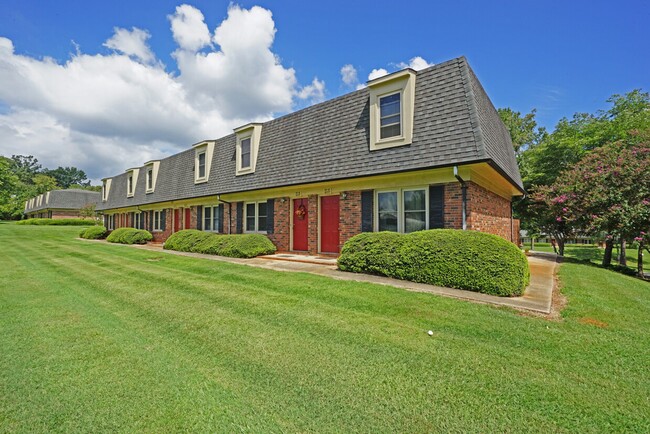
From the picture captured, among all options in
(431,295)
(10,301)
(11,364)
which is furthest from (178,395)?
(10,301)

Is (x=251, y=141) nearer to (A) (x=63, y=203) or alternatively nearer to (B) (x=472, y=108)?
(B) (x=472, y=108)

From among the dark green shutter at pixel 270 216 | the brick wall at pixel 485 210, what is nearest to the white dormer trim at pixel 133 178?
the dark green shutter at pixel 270 216

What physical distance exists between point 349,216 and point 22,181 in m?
106

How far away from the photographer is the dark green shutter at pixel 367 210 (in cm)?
966

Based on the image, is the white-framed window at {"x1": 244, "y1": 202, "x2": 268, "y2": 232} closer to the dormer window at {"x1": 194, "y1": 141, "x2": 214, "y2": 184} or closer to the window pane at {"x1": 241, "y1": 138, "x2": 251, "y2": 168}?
the window pane at {"x1": 241, "y1": 138, "x2": 251, "y2": 168}

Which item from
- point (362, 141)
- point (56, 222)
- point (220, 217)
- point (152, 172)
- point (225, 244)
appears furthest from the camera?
point (56, 222)

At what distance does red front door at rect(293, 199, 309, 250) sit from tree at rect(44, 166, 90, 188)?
121337mm

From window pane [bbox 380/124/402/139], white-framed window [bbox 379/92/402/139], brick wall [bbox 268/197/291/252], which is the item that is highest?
white-framed window [bbox 379/92/402/139]

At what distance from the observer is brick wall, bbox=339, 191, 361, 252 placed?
10047mm

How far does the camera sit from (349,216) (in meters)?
10.3

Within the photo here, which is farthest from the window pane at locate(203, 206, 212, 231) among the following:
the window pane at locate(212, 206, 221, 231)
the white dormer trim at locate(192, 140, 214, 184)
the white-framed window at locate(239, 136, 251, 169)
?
the white-framed window at locate(239, 136, 251, 169)

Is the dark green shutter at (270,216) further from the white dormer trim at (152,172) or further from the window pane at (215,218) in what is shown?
the white dormer trim at (152,172)

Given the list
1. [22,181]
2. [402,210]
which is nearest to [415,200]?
[402,210]

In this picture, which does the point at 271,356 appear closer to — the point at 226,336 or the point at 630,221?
the point at 226,336
